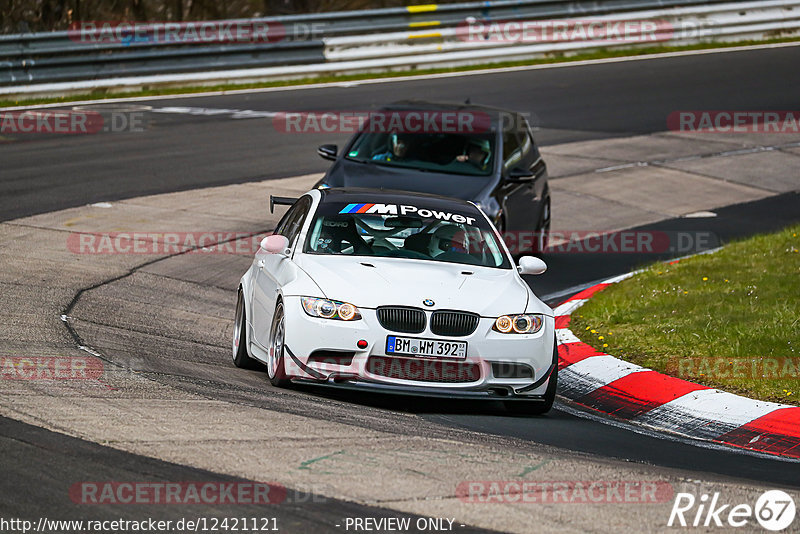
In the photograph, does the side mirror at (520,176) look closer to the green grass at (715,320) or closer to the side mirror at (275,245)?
the green grass at (715,320)

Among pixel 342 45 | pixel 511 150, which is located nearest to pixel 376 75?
pixel 342 45

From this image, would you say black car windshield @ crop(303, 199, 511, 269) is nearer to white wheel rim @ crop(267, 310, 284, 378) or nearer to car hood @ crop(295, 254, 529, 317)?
car hood @ crop(295, 254, 529, 317)

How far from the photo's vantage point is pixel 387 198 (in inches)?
392

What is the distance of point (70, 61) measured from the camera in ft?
78.0

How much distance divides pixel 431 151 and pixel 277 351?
20.1 feet

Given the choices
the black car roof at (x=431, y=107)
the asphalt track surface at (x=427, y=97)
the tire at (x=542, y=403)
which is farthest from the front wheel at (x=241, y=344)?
the black car roof at (x=431, y=107)

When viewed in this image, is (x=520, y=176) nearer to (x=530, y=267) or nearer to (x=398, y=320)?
(x=530, y=267)

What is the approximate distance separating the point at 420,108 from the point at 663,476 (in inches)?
349

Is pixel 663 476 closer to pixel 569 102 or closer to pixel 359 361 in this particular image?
pixel 359 361

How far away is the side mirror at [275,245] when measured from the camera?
9.33 metres

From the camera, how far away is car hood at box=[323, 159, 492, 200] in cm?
1334

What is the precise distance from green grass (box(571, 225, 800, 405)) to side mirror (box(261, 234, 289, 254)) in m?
2.80

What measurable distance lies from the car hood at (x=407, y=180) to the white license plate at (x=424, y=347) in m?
5.11

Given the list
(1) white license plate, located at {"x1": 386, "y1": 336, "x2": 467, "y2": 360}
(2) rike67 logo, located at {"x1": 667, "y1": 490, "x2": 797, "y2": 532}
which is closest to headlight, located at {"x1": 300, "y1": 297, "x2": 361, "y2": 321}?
(1) white license plate, located at {"x1": 386, "y1": 336, "x2": 467, "y2": 360}
